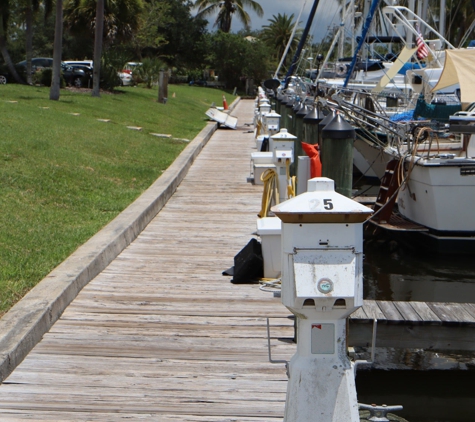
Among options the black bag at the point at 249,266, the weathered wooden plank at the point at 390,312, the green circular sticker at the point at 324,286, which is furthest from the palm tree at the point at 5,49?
the green circular sticker at the point at 324,286

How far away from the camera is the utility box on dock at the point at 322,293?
320cm

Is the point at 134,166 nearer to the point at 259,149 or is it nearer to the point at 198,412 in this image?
the point at 259,149

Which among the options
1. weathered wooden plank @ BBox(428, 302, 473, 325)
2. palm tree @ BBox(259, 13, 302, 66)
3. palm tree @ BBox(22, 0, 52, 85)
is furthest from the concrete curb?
palm tree @ BBox(259, 13, 302, 66)

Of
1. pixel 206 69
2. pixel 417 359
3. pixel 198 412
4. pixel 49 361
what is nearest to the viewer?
pixel 198 412

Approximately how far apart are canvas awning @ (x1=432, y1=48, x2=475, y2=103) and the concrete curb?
263 inches

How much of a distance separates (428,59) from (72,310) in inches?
766

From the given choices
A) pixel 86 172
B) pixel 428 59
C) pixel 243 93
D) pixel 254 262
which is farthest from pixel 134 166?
pixel 243 93

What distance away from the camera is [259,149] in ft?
52.1

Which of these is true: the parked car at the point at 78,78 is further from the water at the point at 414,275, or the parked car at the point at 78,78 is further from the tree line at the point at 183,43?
the water at the point at 414,275

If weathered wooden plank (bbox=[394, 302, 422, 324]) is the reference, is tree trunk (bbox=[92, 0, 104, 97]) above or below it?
above

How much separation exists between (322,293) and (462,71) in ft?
43.0

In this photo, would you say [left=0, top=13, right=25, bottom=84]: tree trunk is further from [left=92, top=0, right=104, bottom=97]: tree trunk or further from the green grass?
the green grass

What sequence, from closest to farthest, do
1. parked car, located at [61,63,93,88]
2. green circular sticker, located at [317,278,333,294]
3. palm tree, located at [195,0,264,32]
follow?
green circular sticker, located at [317,278,333,294], parked car, located at [61,63,93,88], palm tree, located at [195,0,264,32]

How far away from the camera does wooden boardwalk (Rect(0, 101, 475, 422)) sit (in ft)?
14.6
